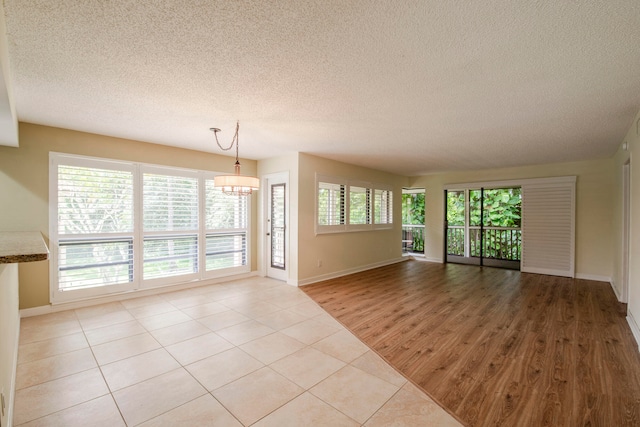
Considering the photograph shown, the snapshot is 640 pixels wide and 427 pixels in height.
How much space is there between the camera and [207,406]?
1.95 m

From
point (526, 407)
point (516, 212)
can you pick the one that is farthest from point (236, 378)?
point (516, 212)

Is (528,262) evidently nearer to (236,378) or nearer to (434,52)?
(434,52)

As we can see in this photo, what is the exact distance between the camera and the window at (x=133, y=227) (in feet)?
12.4

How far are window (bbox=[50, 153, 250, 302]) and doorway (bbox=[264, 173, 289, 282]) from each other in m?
0.59

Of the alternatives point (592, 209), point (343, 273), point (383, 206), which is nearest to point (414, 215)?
point (383, 206)

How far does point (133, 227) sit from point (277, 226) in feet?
7.64

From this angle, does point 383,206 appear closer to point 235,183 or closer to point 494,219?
point 494,219

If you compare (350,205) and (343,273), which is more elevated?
(350,205)

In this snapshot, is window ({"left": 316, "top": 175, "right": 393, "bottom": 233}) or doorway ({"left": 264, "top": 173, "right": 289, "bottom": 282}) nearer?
doorway ({"left": 264, "top": 173, "right": 289, "bottom": 282})

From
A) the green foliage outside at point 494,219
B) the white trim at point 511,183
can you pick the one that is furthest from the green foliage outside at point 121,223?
the green foliage outside at point 494,219

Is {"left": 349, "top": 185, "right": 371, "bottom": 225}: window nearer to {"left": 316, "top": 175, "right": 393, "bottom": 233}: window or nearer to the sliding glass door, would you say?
{"left": 316, "top": 175, "right": 393, "bottom": 233}: window

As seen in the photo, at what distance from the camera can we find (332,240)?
227 inches

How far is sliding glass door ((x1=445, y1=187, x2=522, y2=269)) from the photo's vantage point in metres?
6.83

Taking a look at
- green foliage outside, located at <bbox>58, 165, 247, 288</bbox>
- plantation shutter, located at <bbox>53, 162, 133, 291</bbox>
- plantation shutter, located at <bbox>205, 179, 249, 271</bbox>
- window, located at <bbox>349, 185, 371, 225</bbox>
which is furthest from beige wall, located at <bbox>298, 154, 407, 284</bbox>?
plantation shutter, located at <bbox>53, 162, 133, 291</bbox>
